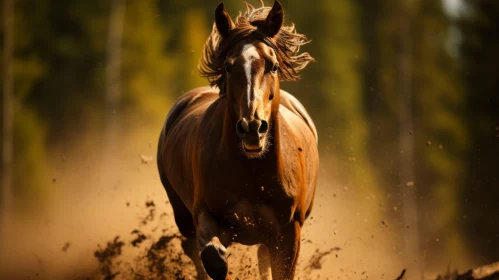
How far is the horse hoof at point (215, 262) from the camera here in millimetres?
4344

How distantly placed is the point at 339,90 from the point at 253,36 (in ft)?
15.4

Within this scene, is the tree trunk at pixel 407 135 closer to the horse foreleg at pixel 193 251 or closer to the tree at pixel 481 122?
the tree at pixel 481 122

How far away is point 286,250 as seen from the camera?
4836 millimetres

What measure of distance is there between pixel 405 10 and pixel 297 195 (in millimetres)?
5337

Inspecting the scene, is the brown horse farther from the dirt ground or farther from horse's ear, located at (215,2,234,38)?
the dirt ground

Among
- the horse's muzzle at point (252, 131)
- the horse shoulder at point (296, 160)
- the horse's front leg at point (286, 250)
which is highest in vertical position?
the horse's muzzle at point (252, 131)

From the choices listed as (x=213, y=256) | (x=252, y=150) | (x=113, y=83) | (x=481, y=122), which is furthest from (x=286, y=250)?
(x=113, y=83)

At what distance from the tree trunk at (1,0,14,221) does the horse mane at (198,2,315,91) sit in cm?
457

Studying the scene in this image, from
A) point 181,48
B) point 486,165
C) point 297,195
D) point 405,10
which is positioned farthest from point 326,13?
point 297,195

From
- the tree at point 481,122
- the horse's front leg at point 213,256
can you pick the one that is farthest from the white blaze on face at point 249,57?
the tree at point 481,122

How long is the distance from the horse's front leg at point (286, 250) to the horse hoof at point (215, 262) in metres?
0.56

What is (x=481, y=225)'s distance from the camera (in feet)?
27.5

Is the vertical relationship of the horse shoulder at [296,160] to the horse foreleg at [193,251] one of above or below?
above

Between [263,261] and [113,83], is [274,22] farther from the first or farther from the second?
[113,83]
